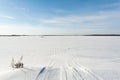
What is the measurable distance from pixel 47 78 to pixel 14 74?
51.6 inches

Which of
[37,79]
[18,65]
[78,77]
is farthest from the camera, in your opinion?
[18,65]

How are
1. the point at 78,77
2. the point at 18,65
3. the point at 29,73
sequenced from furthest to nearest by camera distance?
the point at 18,65
the point at 29,73
the point at 78,77

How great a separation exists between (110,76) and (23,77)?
10.0 ft

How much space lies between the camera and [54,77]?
4.61 metres

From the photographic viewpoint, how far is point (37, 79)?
4.39 meters

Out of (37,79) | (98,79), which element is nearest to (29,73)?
(37,79)

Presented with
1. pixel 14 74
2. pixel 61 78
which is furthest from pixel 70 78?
pixel 14 74

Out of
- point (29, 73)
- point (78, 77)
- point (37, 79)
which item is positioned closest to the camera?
point (37, 79)

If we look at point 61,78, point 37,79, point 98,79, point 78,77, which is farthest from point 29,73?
point 98,79

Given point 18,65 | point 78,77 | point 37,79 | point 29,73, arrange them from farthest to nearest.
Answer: point 18,65 < point 29,73 < point 78,77 < point 37,79

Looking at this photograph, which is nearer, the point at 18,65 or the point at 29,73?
the point at 29,73

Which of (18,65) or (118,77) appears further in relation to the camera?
(18,65)

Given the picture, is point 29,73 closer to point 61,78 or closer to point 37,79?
point 37,79

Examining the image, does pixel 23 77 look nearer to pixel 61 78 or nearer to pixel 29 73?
pixel 29 73
